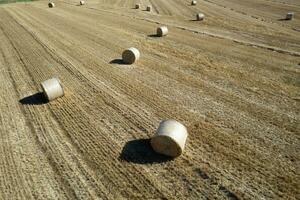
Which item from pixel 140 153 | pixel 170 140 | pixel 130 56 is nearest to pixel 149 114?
pixel 140 153

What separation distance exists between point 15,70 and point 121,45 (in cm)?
720

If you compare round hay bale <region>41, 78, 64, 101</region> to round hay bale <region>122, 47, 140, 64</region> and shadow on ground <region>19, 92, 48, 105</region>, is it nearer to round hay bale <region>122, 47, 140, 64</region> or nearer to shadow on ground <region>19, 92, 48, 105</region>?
shadow on ground <region>19, 92, 48, 105</region>

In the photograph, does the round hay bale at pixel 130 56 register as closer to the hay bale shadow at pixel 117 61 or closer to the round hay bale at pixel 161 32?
the hay bale shadow at pixel 117 61

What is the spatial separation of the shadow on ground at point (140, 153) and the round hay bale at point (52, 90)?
190 inches

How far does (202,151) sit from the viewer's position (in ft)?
33.2

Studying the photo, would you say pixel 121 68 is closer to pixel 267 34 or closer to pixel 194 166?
pixel 194 166

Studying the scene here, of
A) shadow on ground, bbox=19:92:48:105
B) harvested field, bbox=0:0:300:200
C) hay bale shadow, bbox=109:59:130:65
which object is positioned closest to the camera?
harvested field, bbox=0:0:300:200

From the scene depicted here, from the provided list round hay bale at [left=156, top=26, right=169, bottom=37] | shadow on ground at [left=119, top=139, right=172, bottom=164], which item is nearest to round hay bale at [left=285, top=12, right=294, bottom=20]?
round hay bale at [left=156, top=26, right=169, bottom=37]

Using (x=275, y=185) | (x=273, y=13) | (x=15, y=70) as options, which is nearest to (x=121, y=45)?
(x=15, y=70)

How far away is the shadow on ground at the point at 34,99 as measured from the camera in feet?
45.5

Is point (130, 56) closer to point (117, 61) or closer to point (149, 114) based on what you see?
point (117, 61)

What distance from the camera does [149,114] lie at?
12.5m

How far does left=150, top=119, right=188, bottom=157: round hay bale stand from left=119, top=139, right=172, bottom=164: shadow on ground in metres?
0.22

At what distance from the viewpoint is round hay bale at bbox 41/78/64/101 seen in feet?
44.4
